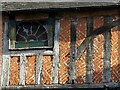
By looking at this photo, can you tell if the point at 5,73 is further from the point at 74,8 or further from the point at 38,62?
the point at 74,8

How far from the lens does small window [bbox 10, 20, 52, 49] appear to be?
1163 cm

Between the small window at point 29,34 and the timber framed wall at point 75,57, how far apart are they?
198mm

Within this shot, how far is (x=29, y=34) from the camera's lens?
1173 centimetres

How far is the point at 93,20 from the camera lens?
1141 cm

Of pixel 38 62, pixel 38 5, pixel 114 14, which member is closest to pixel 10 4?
pixel 38 5

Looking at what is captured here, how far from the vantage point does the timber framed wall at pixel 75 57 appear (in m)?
11.1

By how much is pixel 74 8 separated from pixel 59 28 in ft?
1.94

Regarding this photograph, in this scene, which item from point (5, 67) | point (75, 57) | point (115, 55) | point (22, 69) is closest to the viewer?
point (115, 55)

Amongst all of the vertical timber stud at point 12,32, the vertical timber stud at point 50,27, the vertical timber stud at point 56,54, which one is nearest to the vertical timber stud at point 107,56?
the vertical timber stud at point 56,54

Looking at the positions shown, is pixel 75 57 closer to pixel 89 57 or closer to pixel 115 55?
pixel 89 57

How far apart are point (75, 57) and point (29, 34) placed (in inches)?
48.1

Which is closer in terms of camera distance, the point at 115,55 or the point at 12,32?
the point at 115,55

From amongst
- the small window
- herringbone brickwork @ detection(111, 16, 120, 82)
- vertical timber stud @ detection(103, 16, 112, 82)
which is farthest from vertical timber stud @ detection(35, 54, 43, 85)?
herringbone brickwork @ detection(111, 16, 120, 82)

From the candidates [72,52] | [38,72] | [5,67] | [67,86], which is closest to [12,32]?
[5,67]
